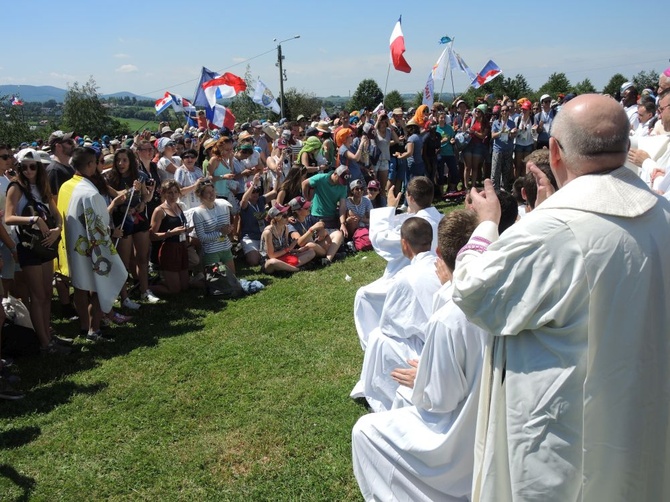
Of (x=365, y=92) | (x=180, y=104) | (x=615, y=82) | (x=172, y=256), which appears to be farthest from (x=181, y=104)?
(x=365, y=92)

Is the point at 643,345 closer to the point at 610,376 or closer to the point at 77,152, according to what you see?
the point at 610,376

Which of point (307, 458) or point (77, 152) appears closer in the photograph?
point (307, 458)

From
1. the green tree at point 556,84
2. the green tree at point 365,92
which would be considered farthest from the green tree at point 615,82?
the green tree at point 365,92

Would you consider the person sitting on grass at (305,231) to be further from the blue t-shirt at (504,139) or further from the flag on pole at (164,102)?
the flag on pole at (164,102)

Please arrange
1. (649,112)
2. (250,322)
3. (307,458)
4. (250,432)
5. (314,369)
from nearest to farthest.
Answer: (307,458), (250,432), (314,369), (250,322), (649,112)

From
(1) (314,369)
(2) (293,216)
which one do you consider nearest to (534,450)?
(1) (314,369)

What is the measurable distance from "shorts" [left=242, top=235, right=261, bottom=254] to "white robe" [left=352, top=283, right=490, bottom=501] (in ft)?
20.3

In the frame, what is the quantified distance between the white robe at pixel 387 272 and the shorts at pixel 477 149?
27.7ft

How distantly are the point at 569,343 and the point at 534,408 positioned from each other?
25cm

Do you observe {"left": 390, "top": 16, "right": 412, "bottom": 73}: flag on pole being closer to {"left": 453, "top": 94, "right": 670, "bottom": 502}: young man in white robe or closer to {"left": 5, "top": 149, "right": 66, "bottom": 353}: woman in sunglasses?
{"left": 5, "top": 149, "right": 66, "bottom": 353}: woman in sunglasses

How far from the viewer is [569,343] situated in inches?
76.3

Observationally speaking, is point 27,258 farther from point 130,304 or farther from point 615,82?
point 615,82

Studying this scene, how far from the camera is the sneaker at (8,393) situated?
4898 millimetres

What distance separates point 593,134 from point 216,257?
6.42 meters
